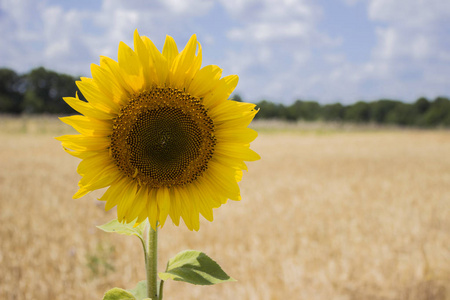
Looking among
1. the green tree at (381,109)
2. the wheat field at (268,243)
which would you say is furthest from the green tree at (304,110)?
the wheat field at (268,243)

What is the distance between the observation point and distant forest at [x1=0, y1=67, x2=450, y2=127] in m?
32.6

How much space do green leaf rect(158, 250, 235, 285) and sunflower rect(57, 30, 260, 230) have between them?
75 millimetres

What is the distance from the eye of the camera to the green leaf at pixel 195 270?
812 millimetres

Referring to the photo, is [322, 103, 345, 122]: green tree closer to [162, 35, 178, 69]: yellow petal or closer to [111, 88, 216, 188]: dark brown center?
[111, 88, 216, 188]: dark brown center

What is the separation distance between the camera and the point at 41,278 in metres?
2.81

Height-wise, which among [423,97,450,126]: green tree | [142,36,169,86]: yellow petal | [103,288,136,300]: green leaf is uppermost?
[423,97,450,126]: green tree

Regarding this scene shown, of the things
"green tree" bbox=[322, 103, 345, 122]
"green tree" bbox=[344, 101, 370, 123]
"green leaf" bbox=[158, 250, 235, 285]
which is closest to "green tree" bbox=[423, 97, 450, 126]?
"green tree" bbox=[344, 101, 370, 123]

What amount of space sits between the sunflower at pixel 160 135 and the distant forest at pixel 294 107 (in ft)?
78.2

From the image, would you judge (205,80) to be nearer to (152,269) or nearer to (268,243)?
(152,269)

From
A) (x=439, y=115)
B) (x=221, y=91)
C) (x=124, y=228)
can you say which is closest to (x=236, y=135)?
(x=221, y=91)

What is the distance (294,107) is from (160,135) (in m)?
43.3

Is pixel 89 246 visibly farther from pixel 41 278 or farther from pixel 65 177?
pixel 65 177

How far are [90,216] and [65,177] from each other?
8.43 feet

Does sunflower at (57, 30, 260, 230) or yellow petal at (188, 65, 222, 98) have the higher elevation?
yellow petal at (188, 65, 222, 98)
